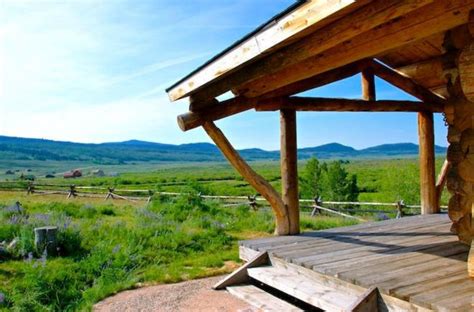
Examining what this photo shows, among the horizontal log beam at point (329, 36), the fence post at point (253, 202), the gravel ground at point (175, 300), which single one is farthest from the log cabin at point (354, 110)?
the fence post at point (253, 202)

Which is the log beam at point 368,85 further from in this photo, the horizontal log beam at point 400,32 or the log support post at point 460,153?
the horizontal log beam at point 400,32

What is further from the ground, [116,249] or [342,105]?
[342,105]

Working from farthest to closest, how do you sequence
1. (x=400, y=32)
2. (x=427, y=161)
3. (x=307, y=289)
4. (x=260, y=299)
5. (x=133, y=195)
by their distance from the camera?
(x=133, y=195)
(x=427, y=161)
(x=260, y=299)
(x=307, y=289)
(x=400, y=32)

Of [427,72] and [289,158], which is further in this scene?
[427,72]

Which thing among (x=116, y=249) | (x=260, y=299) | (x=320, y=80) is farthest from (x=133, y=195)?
(x=260, y=299)

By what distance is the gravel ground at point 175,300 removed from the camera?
5.41 meters

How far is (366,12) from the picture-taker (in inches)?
129

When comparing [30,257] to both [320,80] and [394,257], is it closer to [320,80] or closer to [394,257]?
[320,80]

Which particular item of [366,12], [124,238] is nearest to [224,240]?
[124,238]

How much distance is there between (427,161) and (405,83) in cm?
167

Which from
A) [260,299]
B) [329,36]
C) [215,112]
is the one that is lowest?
[260,299]

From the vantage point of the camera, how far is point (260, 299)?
5.37 m

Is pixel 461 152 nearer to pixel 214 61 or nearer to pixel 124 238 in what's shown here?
pixel 214 61

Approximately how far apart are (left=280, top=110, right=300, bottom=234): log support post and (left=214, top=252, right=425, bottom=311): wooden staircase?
3.70ft
